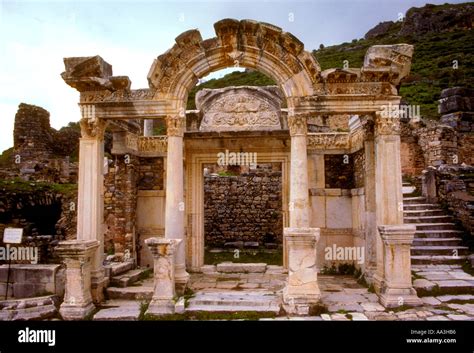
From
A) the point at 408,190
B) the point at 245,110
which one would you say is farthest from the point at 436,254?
the point at 245,110

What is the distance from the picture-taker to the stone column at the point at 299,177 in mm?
7336

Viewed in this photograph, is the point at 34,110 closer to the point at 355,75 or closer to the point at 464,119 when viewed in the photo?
the point at 355,75

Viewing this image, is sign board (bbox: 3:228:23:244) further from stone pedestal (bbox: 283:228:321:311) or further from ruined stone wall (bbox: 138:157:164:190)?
stone pedestal (bbox: 283:228:321:311)

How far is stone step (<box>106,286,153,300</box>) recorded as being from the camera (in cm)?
767

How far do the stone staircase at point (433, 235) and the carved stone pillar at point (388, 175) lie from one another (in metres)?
2.59

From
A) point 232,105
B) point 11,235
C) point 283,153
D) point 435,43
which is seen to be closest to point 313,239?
point 283,153

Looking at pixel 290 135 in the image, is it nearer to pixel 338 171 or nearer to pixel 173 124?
pixel 173 124

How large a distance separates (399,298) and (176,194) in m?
4.46

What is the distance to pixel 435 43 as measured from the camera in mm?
43906

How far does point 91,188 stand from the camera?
25.6 feet

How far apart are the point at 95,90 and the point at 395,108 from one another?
5917 millimetres

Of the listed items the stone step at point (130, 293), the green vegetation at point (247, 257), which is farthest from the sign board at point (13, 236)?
the green vegetation at point (247, 257)

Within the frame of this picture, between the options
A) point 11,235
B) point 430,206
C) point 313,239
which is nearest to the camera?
point 313,239

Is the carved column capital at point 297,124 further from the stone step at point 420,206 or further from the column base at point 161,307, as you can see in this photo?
the stone step at point 420,206
